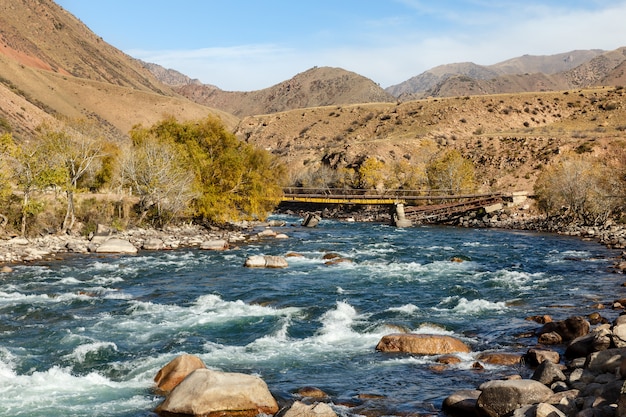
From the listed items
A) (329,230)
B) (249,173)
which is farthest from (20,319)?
(329,230)

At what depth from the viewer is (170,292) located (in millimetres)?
26328

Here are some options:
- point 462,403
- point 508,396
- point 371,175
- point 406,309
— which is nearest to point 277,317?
point 406,309

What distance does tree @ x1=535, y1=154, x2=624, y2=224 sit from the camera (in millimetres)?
47844

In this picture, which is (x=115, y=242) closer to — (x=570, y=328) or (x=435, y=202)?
(x=570, y=328)

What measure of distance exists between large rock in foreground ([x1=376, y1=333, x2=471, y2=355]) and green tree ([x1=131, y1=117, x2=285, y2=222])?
31030 millimetres

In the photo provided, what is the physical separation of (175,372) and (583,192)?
1776 inches

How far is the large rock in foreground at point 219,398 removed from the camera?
41.9ft

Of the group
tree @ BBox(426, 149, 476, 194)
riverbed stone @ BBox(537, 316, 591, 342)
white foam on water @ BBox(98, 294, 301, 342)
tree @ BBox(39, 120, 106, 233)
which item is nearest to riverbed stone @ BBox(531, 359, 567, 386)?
riverbed stone @ BBox(537, 316, 591, 342)

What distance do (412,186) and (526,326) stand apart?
58.9 meters

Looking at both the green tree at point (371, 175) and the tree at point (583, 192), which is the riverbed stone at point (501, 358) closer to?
the tree at point (583, 192)

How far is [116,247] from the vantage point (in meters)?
37.1

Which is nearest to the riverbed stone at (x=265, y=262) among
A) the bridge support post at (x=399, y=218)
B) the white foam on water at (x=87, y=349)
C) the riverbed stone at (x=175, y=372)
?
the white foam on water at (x=87, y=349)

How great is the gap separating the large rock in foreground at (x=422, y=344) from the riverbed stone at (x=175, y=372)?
5.90 meters

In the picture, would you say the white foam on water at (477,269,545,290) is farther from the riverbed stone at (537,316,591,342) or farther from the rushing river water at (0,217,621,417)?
the riverbed stone at (537,316,591,342)
